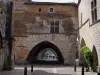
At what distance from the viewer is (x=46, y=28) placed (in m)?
30.0

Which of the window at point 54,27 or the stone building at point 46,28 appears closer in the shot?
the stone building at point 46,28

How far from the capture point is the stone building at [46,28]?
29609 millimetres

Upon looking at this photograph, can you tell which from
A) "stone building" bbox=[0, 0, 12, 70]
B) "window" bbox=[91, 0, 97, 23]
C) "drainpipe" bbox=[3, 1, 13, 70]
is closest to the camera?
"window" bbox=[91, 0, 97, 23]

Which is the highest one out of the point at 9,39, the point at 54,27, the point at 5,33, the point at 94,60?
the point at 54,27

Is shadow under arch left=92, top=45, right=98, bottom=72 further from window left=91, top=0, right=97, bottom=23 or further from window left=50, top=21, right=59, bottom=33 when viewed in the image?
window left=50, top=21, right=59, bottom=33

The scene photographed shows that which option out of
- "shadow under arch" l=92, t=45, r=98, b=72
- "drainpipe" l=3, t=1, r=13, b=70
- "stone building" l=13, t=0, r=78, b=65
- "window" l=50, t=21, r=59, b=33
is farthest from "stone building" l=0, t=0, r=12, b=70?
"window" l=50, t=21, r=59, b=33

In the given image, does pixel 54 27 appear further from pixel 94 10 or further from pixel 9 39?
pixel 94 10

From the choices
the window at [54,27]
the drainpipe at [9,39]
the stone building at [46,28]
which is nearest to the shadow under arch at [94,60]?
the drainpipe at [9,39]

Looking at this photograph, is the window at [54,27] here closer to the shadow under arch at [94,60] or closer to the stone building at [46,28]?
the stone building at [46,28]

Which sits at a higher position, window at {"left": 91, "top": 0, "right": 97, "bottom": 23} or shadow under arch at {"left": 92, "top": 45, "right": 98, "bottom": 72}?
window at {"left": 91, "top": 0, "right": 97, "bottom": 23}

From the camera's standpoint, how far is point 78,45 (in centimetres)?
2872

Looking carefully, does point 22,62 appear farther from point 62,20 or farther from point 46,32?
point 62,20

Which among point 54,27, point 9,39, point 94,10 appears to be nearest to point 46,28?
point 54,27

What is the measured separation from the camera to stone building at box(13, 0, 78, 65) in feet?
97.1
